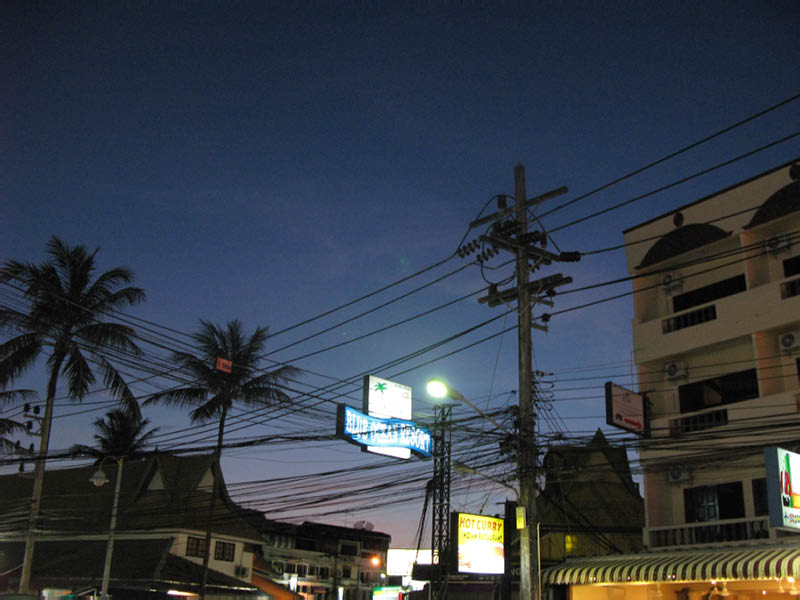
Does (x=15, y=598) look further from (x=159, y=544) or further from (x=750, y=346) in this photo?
(x=750, y=346)

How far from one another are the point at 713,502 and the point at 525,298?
452 inches

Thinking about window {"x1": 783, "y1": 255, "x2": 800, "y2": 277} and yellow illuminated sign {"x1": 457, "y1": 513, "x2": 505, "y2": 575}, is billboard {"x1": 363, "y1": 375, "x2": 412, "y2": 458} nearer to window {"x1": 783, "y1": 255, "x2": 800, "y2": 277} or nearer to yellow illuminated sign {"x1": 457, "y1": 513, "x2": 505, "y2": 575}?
yellow illuminated sign {"x1": 457, "y1": 513, "x2": 505, "y2": 575}

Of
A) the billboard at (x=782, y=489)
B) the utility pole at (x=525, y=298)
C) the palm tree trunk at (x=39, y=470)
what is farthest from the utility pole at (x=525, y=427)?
the palm tree trunk at (x=39, y=470)

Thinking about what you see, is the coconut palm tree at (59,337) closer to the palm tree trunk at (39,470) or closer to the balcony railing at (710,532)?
the palm tree trunk at (39,470)

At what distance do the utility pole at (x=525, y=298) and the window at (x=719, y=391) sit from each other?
990 cm

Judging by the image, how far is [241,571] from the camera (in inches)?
1662

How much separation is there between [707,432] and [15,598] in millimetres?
22996

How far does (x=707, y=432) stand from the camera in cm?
2370

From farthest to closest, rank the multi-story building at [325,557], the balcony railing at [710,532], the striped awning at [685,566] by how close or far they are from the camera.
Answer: the multi-story building at [325,557] < the balcony railing at [710,532] < the striped awning at [685,566]

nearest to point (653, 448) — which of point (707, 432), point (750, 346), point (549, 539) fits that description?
point (707, 432)

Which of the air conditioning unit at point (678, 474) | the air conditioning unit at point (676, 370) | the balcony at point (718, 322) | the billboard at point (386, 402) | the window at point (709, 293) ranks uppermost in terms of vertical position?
the window at point (709, 293)

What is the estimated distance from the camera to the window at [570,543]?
42281 mm

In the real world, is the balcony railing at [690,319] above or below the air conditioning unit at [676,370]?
above

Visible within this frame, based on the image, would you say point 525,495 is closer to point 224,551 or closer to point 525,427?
point 525,427
